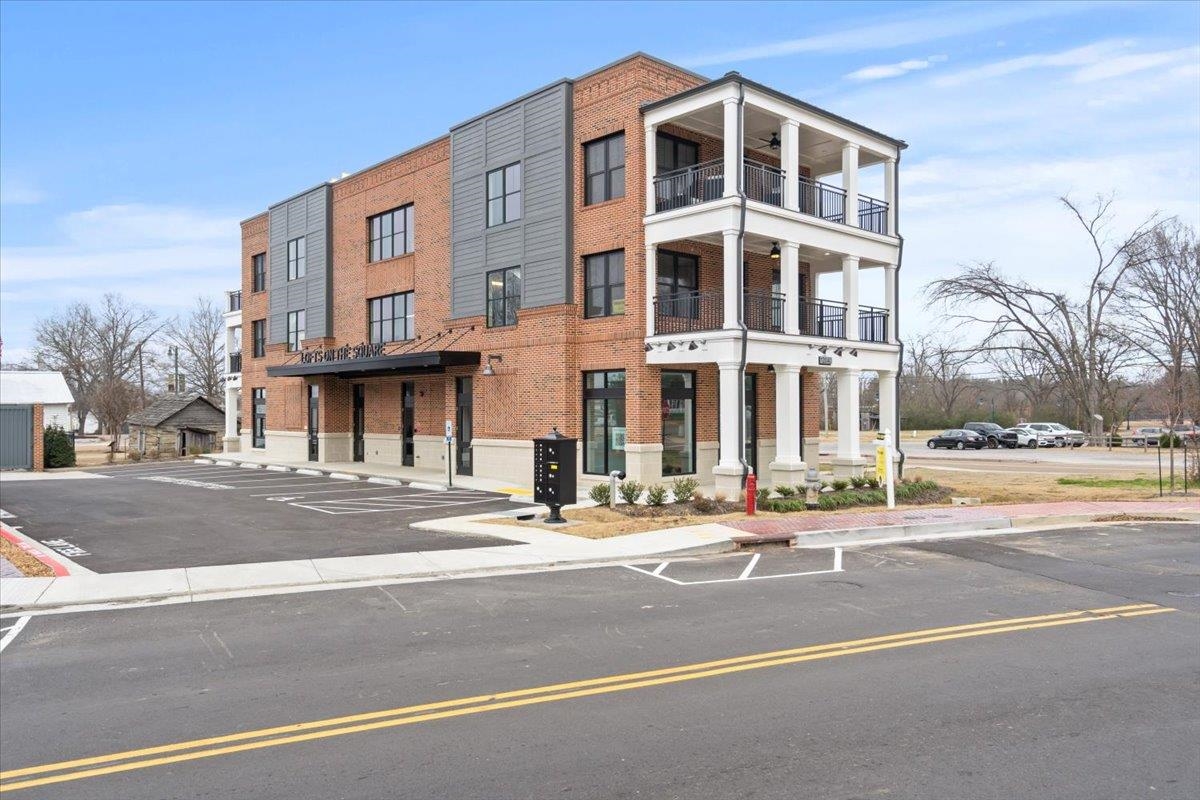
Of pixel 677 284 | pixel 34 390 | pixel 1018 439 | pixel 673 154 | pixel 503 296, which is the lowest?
pixel 1018 439

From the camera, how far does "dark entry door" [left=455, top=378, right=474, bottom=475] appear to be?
2783 cm

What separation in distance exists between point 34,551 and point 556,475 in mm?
9190

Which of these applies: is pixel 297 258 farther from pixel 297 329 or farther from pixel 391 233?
pixel 391 233

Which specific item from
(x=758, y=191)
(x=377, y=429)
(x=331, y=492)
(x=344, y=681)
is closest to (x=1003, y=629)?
(x=344, y=681)

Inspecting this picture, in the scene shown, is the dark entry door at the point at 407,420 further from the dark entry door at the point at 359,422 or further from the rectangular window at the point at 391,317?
the dark entry door at the point at 359,422

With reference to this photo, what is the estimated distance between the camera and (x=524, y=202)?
2506cm

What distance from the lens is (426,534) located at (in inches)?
611

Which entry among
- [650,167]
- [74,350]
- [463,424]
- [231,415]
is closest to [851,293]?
[650,167]

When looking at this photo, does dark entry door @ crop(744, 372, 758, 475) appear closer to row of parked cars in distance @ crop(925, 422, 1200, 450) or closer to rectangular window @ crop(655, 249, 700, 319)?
rectangular window @ crop(655, 249, 700, 319)

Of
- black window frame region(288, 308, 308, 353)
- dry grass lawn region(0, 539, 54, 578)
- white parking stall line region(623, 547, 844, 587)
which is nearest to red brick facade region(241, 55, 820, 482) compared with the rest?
black window frame region(288, 308, 308, 353)

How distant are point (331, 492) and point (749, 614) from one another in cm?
1743

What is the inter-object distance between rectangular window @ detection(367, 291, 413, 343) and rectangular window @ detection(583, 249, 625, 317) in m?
9.69

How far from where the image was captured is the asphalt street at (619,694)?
16.3ft

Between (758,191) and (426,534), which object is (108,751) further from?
(758,191)
